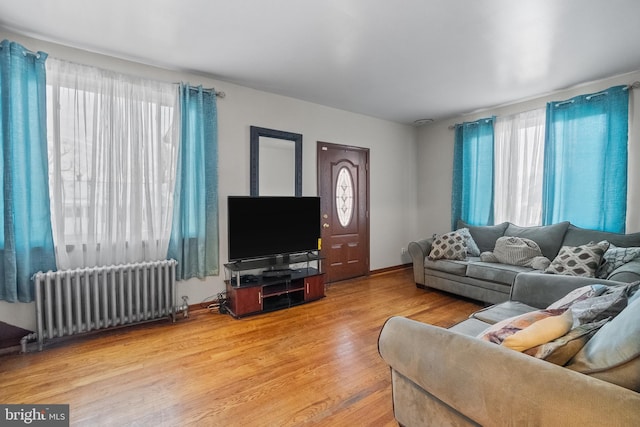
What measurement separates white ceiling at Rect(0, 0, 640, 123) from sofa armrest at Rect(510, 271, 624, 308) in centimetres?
197

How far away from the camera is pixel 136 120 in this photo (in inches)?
115

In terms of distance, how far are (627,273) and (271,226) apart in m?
3.44

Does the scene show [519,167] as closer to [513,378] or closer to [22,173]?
[513,378]

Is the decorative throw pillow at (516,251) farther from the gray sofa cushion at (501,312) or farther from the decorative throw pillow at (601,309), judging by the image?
the decorative throw pillow at (601,309)

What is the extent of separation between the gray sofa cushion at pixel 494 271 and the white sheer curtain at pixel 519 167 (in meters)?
1.04

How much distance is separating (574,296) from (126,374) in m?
3.04

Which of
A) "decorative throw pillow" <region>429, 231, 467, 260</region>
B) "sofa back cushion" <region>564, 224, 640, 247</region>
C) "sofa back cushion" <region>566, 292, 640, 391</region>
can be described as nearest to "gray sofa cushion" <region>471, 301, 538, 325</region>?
"sofa back cushion" <region>566, 292, 640, 391</region>

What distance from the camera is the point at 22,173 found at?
242 centimetres

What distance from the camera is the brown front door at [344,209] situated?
444cm

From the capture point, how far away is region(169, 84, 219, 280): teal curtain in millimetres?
3152

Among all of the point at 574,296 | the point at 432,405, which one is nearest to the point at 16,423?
the point at 432,405

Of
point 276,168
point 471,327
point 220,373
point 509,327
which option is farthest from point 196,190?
point 509,327

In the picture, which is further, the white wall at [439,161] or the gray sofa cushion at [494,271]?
the white wall at [439,161]

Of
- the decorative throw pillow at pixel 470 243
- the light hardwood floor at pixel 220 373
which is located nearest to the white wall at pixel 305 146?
the light hardwood floor at pixel 220 373
